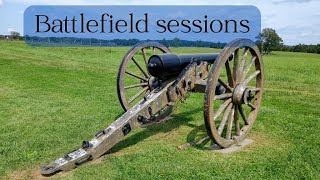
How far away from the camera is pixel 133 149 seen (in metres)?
6.40

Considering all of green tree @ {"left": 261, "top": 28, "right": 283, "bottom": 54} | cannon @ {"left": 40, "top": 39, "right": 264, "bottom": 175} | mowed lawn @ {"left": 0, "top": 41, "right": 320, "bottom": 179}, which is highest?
green tree @ {"left": 261, "top": 28, "right": 283, "bottom": 54}

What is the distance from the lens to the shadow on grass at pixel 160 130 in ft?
21.8

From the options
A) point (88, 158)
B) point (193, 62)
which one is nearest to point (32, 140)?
point (88, 158)

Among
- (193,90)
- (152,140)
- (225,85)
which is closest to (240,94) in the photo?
(225,85)

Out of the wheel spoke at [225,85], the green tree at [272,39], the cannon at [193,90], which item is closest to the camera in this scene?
the cannon at [193,90]

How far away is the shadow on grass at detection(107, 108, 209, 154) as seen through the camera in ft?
21.8

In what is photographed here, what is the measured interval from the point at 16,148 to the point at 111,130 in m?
1.92

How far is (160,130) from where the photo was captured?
25.0ft

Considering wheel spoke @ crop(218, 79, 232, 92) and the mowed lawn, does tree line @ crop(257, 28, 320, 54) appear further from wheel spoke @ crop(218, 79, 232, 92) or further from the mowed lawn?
wheel spoke @ crop(218, 79, 232, 92)

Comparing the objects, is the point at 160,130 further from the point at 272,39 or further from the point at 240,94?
the point at 272,39

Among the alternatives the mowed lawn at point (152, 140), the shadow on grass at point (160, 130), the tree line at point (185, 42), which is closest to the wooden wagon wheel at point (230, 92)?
the mowed lawn at point (152, 140)

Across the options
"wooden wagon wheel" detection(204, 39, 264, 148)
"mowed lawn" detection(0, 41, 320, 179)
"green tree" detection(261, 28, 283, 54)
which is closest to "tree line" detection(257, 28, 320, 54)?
"green tree" detection(261, 28, 283, 54)

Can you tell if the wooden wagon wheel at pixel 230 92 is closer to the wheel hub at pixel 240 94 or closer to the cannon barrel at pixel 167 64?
the wheel hub at pixel 240 94

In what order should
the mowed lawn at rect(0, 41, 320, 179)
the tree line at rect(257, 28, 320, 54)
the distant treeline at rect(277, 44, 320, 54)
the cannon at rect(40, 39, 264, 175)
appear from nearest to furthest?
the mowed lawn at rect(0, 41, 320, 179) < the cannon at rect(40, 39, 264, 175) < the distant treeline at rect(277, 44, 320, 54) < the tree line at rect(257, 28, 320, 54)
